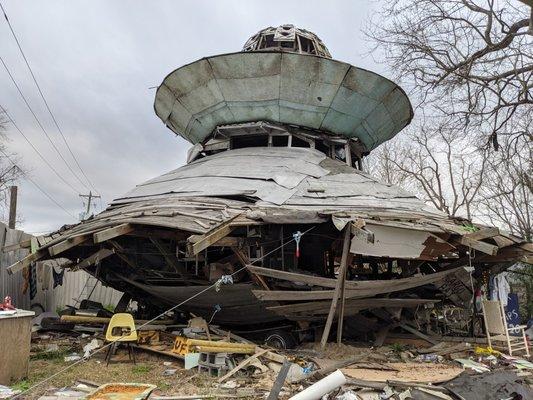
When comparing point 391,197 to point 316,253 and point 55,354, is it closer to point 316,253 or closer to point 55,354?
point 316,253

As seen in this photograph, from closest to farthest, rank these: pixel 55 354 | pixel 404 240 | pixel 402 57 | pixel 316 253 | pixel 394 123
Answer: pixel 404 240, pixel 55 354, pixel 316 253, pixel 402 57, pixel 394 123

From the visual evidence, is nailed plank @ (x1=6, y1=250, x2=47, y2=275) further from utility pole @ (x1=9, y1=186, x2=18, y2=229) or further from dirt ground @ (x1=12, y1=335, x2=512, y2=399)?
utility pole @ (x1=9, y1=186, x2=18, y2=229)

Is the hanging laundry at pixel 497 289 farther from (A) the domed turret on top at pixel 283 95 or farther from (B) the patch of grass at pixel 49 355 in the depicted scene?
(B) the patch of grass at pixel 49 355

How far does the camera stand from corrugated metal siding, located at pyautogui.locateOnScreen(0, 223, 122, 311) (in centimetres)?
1068

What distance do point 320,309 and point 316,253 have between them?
186 cm

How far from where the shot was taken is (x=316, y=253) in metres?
9.41

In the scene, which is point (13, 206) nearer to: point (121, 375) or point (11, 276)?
point (11, 276)

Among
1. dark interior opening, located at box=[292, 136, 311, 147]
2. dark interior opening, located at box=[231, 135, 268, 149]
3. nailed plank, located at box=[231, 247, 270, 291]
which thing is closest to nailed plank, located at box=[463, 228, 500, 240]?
nailed plank, located at box=[231, 247, 270, 291]

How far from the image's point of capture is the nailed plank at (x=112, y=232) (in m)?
7.17

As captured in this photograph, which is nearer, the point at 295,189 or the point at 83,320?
the point at 295,189

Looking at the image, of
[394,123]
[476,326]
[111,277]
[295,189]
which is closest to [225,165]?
[295,189]

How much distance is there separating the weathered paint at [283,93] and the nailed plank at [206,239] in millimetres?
5524

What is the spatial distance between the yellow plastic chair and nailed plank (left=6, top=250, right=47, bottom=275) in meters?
1.90

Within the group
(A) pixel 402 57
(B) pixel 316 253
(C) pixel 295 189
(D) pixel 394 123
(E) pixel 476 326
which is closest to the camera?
(C) pixel 295 189
